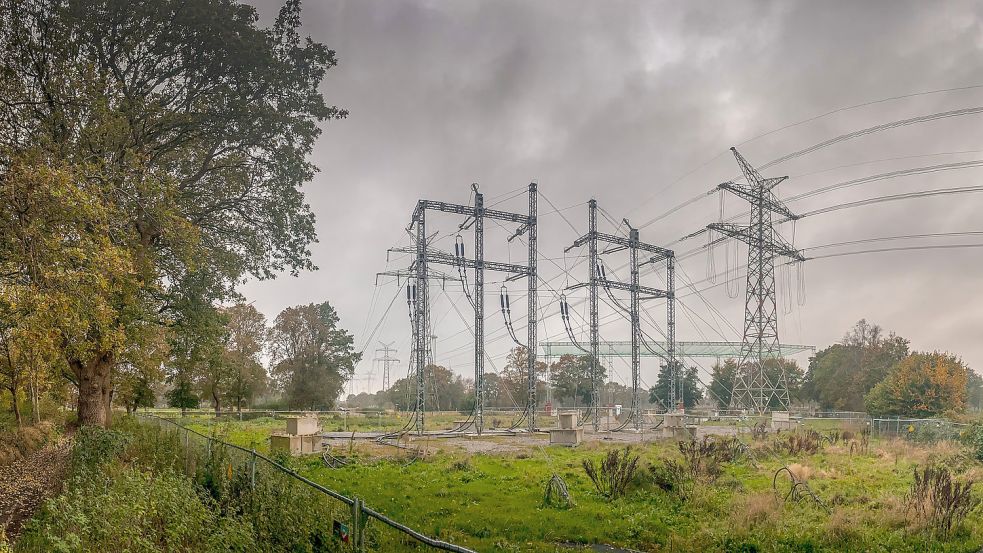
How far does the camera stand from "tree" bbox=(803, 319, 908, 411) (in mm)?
53594

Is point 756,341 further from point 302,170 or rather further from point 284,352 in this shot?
point 284,352

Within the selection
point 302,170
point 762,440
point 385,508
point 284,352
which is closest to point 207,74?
point 302,170

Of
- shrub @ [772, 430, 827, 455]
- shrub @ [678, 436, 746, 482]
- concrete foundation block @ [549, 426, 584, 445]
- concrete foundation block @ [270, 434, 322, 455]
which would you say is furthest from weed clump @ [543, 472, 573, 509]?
concrete foundation block @ [549, 426, 584, 445]

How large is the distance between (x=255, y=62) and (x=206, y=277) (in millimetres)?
7408

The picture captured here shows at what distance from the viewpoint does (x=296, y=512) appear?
7.70m

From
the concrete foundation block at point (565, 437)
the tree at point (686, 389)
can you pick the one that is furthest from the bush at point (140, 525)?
the tree at point (686, 389)

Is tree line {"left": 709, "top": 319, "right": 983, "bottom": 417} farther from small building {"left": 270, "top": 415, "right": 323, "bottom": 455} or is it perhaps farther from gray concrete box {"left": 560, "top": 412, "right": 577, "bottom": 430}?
small building {"left": 270, "top": 415, "right": 323, "bottom": 455}

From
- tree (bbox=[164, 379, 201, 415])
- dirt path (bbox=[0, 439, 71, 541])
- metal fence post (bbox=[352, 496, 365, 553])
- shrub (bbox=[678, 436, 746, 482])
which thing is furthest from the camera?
tree (bbox=[164, 379, 201, 415])

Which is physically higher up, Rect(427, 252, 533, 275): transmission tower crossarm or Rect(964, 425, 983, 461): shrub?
Rect(427, 252, 533, 275): transmission tower crossarm

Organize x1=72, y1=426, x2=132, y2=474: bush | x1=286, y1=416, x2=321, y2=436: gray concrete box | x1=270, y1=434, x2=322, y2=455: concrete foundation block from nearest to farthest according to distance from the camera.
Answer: x1=72, y1=426, x2=132, y2=474: bush → x1=270, y1=434, x2=322, y2=455: concrete foundation block → x1=286, y1=416, x2=321, y2=436: gray concrete box

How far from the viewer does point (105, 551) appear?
643cm

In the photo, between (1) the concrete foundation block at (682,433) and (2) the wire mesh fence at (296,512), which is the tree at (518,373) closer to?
(1) the concrete foundation block at (682,433)

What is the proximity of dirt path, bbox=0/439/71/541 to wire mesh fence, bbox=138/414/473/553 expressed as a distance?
2.86 m

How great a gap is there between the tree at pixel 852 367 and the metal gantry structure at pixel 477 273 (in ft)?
112
